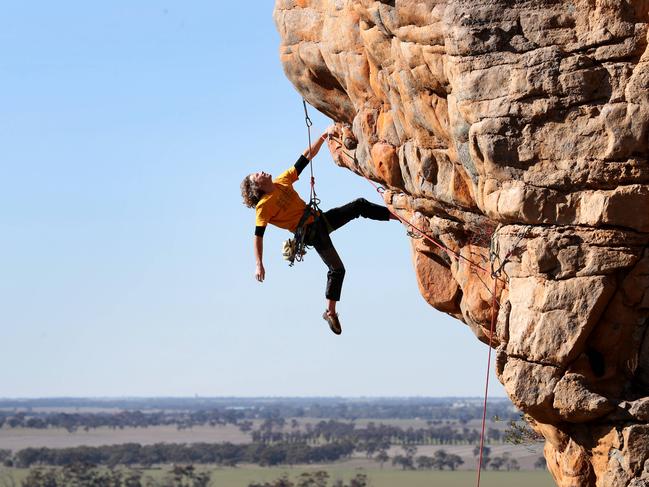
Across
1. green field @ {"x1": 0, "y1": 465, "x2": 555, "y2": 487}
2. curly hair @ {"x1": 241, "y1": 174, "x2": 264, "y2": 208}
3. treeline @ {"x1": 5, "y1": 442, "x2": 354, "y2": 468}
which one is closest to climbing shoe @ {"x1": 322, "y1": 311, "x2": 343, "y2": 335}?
curly hair @ {"x1": 241, "y1": 174, "x2": 264, "y2": 208}

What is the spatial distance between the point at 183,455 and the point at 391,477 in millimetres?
28591

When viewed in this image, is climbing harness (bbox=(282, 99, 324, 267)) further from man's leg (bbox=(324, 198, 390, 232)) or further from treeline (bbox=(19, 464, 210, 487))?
treeline (bbox=(19, 464, 210, 487))

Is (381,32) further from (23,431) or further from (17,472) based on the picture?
(23,431)

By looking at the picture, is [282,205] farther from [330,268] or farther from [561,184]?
[561,184]

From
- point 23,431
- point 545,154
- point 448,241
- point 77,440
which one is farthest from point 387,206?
point 23,431

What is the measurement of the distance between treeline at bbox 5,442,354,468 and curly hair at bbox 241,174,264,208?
99.2 meters

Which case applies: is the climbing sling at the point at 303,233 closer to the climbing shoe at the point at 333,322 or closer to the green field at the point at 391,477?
the climbing shoe at the point at 333,322

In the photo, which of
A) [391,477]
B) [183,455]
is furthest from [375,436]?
[391,477]

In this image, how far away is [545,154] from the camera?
1084 cm

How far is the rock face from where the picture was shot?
10.6 meters

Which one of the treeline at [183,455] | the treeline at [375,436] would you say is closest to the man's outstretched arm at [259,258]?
the treeline at [183,455]

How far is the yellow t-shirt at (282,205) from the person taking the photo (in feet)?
44.6

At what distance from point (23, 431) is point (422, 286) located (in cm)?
16149

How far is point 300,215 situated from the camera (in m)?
13.9
